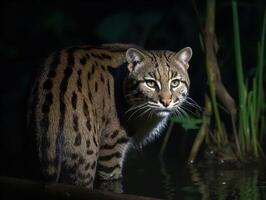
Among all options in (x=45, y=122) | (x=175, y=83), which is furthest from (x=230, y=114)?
(x=45, y=122)

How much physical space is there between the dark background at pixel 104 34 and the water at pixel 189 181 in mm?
862

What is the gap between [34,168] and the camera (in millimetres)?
6988

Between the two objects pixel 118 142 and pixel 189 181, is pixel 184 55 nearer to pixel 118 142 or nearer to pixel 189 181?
pixel 118 142

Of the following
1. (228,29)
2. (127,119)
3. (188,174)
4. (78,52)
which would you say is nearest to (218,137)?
(188,174)

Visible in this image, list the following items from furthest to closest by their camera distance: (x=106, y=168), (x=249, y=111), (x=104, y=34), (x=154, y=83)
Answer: (x=104, y=34), (x=249, y=111), (x=106, y=168), (x=154, y=83)

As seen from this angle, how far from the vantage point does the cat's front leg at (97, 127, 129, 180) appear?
24.5 ft

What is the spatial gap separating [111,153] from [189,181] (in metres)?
0.82

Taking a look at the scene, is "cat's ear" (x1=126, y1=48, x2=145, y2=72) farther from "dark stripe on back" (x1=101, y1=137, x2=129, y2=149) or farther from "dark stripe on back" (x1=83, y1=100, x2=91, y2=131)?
"dark stripe on back" (x1=83, y1=100, x2=91, y2=131)

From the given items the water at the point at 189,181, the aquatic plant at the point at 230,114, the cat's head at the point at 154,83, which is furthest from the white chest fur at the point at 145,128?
the aquatic plant at the point at 230,114

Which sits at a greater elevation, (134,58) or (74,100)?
(134,58)

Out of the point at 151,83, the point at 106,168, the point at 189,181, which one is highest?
the point at 151,83

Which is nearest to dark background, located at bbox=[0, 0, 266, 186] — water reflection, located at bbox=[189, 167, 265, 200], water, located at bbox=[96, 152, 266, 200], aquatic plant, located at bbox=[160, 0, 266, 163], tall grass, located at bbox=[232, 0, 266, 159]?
aquatic plant, located at bbox=[160, 0, 266, 163]

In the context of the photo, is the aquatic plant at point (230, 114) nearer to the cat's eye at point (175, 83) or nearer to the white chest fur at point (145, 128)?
the white chest fur at point (145, 128)

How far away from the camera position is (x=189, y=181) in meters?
7.68
